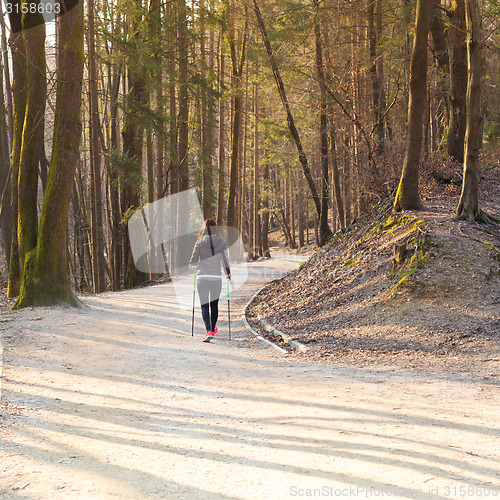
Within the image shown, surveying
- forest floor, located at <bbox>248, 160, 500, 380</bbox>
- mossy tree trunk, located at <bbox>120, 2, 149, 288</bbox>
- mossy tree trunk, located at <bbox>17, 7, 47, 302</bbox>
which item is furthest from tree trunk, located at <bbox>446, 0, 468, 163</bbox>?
mossy tree trunk, located at <bbox>17, 7, 47, 302</bbox>

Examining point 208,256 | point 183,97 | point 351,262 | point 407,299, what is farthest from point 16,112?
point 407,299

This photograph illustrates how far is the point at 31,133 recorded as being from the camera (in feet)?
40.1

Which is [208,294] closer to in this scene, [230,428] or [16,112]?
[230,428]

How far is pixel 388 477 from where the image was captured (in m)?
3.46

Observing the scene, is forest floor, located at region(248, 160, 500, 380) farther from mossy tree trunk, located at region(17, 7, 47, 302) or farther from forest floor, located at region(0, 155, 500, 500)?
mossy tree trunk, located at region(17, 7, 47, 302)

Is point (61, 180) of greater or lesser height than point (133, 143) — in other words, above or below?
below

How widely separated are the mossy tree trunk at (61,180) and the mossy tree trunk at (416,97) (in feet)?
23.8

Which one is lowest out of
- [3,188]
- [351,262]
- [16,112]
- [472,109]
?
[351,262]

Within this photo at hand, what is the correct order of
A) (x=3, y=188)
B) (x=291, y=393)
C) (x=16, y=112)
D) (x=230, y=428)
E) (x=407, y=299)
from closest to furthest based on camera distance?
1. (x=230, y=428)
2. (x=291, y=393)
3. (x=407, y=299)
4. (x=16, y=112)
5. (x=3, y=188)

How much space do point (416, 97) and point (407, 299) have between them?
15.5 ft

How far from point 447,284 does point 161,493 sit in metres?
7.30

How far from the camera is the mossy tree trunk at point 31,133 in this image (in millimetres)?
11711

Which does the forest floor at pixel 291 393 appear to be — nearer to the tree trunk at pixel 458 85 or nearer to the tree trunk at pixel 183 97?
the tree trunk at pixel 458 85

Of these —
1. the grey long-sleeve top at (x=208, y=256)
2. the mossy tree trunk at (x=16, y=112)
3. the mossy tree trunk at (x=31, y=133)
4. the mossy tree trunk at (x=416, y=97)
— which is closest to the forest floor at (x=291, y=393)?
the mossy tree trunk at (x=416, y=97)
